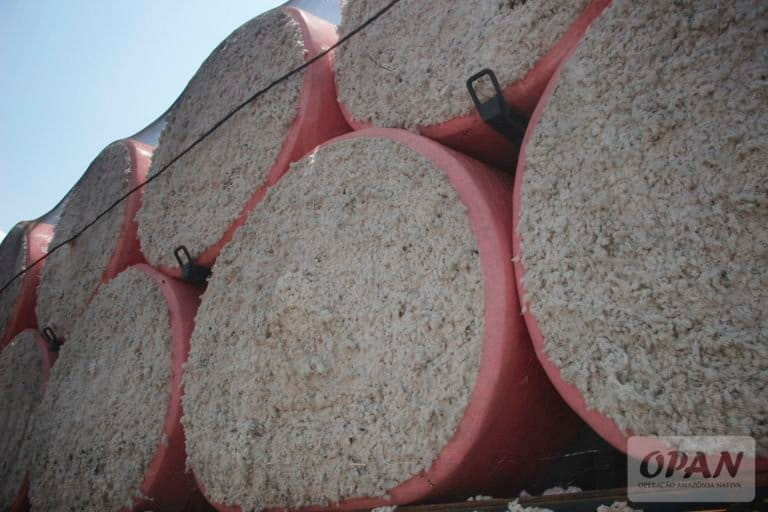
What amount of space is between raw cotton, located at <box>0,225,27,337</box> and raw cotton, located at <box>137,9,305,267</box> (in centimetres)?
133

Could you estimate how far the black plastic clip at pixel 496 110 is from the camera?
0.97 meters

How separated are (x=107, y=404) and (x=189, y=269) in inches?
18.2

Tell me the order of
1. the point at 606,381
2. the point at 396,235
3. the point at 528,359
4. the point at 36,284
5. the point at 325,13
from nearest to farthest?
1. the point at 606,381
2. the point at 528,359
3. the point at 396,235
4. the point at 325,13
5. the point at 36,284

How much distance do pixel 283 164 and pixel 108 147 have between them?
1.32 metres

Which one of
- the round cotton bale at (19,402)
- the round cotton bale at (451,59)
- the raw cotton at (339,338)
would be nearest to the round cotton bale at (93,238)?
the round cotton bale at (19,402)

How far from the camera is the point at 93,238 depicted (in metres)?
2.12

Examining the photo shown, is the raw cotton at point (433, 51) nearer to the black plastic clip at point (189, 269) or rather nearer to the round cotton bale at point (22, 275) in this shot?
the black plastic clip at point (189, 269)

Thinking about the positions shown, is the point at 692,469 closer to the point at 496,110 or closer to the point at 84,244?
the point at 496,110

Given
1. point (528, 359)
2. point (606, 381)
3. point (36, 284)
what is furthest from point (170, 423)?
point (36, 284)

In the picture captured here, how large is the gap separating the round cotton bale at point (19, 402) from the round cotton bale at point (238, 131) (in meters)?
0.90

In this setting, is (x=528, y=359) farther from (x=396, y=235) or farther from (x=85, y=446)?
(x=85, y=446)

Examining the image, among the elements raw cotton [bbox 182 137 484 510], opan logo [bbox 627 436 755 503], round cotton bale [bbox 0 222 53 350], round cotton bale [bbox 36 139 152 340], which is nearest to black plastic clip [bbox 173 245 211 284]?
raw cotton [bbox 182 137 484 510]

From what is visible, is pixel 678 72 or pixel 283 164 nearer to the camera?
pixel 678 72

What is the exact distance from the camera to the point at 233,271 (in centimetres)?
134
